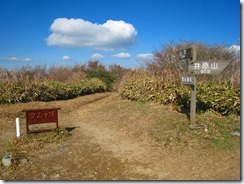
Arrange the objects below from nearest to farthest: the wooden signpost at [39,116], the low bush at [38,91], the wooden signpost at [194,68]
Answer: the wooden signpost at [194,68], the wooden signpost at [39,116], the low bush at [38,91]

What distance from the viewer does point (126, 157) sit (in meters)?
4.60

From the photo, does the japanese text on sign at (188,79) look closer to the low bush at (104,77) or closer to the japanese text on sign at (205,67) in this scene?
the japanese text on sign at (205,67)

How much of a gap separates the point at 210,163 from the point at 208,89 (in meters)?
3.08

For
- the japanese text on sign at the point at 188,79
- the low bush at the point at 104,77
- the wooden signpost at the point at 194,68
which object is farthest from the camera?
the low bush at the point at 104,77


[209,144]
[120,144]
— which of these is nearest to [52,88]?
[120,144]

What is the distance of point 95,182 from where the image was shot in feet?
12.0

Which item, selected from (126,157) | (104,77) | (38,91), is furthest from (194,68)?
(104,77)

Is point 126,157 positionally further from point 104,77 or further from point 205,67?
point 104,77

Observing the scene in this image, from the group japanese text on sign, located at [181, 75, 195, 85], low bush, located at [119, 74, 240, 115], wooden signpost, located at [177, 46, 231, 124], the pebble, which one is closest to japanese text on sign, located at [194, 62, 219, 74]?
wooden signpost, located at [177, 46, 231, 124]

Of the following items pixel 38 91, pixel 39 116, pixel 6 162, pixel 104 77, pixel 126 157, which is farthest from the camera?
pixel 104 77

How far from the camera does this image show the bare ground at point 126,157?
3.78 metres

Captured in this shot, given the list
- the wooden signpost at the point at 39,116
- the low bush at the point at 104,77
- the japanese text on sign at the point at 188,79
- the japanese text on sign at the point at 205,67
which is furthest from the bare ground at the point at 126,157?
the low bush at the point at 104,77

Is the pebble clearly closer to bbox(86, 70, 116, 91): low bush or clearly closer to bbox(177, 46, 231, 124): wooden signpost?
bbox(177, 46, 231, 124): wooden signpost

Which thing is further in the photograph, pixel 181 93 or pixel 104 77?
pixel 104 77
